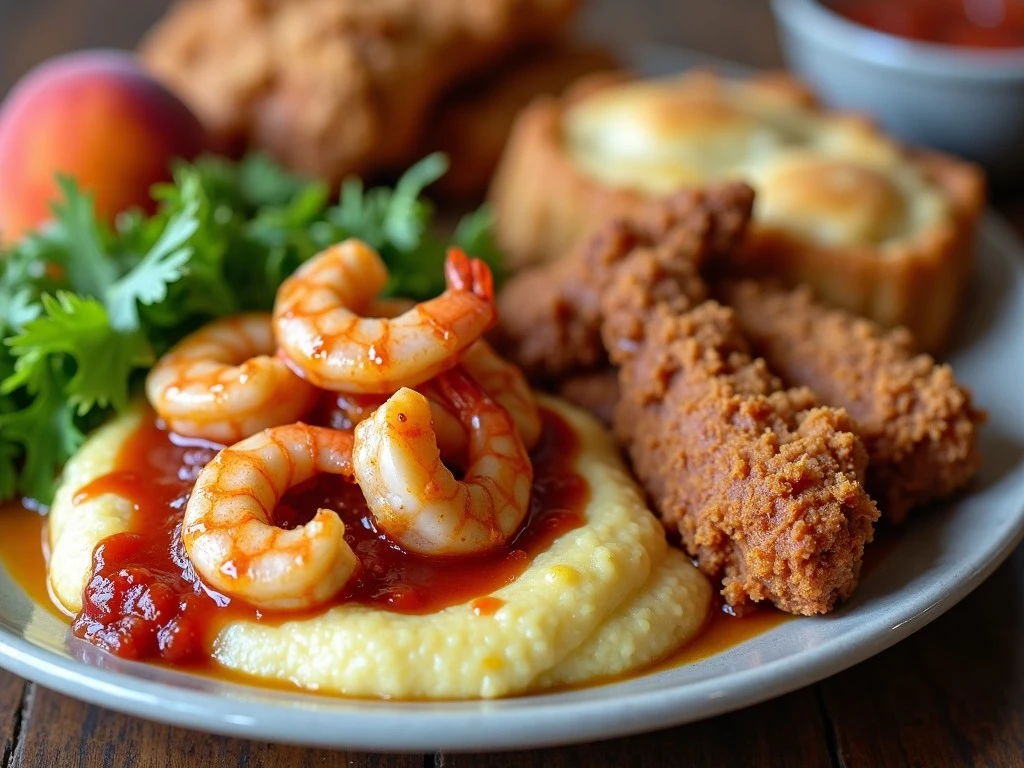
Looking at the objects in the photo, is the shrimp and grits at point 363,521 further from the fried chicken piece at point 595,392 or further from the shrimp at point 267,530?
the fried chicken piece at point 595,392

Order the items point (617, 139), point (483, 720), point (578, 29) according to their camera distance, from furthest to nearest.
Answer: point (578, 29) < point (617, 139) < point (483, 720)

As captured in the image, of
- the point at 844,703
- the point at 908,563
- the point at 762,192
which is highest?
the point at 762,192

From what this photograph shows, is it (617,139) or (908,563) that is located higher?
(617,139)

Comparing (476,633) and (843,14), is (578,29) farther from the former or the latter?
(476,633)

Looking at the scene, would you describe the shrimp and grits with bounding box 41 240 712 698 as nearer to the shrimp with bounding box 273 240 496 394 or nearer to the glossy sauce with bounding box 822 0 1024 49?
the shrimp with bounding box 273 240 496 394

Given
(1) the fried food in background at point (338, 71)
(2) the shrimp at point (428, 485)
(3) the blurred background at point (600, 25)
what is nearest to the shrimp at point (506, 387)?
(2) the shrimp at point (428, 485)

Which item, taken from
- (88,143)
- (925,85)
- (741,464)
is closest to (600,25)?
(925,85)

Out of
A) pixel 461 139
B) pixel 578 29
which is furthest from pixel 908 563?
pixel 578 29

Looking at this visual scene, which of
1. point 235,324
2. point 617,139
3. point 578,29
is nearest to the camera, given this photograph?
point 235,324
